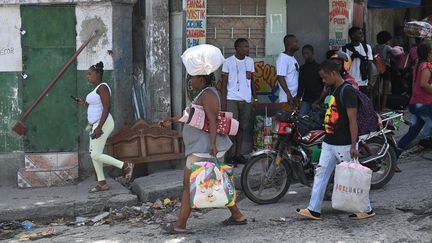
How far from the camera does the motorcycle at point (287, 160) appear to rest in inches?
258

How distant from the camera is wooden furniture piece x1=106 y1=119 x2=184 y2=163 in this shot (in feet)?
25.9

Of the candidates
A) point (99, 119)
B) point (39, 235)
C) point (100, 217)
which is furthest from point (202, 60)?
point (39, 235)

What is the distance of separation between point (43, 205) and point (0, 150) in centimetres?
160

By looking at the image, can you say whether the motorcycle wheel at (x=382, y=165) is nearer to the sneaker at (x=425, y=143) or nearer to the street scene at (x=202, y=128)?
the street scene at (x=202, y=128)

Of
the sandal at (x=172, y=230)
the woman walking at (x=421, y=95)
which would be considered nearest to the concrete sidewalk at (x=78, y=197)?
the sandal at (x=172, y=230)

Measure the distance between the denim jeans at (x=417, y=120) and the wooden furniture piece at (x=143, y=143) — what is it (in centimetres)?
318

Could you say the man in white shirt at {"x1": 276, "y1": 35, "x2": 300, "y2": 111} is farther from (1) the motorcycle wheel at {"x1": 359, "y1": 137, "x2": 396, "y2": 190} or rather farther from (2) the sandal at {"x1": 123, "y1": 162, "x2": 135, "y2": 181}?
(2) the sandal at {"x1": 123, "y1": 162, "x2": 135, "y2": 181}

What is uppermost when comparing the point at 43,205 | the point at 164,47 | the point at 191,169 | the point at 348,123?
the point at 164,47

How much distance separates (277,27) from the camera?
9.09m

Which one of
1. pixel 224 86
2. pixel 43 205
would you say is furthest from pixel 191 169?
pixel 224 86

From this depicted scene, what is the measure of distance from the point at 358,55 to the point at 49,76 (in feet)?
15.3

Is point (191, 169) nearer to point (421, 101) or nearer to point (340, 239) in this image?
point (340, 239)

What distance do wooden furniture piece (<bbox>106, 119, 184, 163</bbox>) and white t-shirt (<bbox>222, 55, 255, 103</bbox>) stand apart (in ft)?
3.17

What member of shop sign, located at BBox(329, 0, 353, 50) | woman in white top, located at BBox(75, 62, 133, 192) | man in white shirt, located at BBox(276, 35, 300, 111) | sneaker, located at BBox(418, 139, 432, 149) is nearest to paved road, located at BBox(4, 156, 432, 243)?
woman in white top, located at BBox(75, 62, 133, 192)
